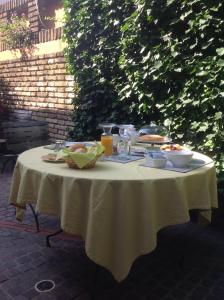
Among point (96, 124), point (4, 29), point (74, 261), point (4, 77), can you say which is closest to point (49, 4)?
point (4, 29)

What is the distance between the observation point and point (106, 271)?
2.71 m

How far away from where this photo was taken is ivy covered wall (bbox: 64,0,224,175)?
3496 millimetres

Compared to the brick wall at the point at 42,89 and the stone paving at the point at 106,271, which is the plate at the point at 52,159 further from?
the brick wall at the point at 42,89

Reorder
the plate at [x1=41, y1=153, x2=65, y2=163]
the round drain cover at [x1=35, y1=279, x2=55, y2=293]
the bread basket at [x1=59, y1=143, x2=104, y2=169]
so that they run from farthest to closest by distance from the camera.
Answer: the plate at [x1=41, y1=153, x2=65, y2=163] < the round drain cover at [x1=35, y1=279, x2=55, y2=293] < the bread basket at [x1=59, y1=143, x2=104, y2=169]

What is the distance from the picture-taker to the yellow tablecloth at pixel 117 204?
6.75 feet

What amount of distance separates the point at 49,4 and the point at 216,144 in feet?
17.4

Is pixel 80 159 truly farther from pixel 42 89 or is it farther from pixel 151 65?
pixel 42 89

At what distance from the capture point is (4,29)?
7441 mm

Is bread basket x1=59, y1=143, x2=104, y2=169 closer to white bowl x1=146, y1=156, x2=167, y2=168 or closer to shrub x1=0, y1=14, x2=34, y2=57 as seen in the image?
white bowl x1=146, y1=156, x2=167, y2=168

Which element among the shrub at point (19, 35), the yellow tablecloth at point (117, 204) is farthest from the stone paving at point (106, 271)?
the shrub at point (19, 35)

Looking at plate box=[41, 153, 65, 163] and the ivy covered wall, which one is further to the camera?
the ivy covered wall

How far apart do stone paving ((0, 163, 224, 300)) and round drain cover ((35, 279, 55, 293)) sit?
0.12 feet

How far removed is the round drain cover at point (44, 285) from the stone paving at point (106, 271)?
0.12ft

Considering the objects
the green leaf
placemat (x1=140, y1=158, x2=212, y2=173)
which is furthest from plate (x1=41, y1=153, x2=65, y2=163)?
the green leaf
